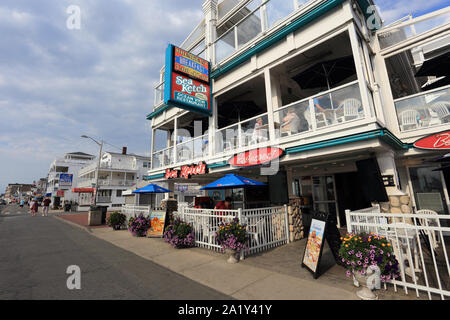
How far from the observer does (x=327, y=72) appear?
7.53m

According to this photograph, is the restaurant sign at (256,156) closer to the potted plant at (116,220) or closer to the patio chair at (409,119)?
the patio chair at (409,119)

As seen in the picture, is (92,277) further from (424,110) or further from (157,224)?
(424,110)

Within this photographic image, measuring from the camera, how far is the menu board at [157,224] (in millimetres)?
9508

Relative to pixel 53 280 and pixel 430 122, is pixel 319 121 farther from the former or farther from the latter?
pixel 53 280

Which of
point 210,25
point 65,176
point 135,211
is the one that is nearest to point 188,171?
point 135,211

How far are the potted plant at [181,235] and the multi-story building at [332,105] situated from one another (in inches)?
117

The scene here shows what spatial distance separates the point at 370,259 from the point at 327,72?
6.52m

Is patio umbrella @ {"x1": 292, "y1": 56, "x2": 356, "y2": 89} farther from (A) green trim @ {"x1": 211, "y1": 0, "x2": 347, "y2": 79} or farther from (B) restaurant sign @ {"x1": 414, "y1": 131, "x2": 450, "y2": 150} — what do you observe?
(B) restaurant sign @ {"x1": 414, "y1": 131, "x2": 450, "y2": 150}

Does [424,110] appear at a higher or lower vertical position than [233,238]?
higher

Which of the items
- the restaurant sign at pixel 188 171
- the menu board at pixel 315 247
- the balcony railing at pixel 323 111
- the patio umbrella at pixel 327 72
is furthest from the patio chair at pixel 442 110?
the restaurant sign at pixel 188 171

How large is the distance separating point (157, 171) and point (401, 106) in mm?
12549

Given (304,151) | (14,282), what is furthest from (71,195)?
(304,151)

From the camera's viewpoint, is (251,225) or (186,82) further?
(186,82)
